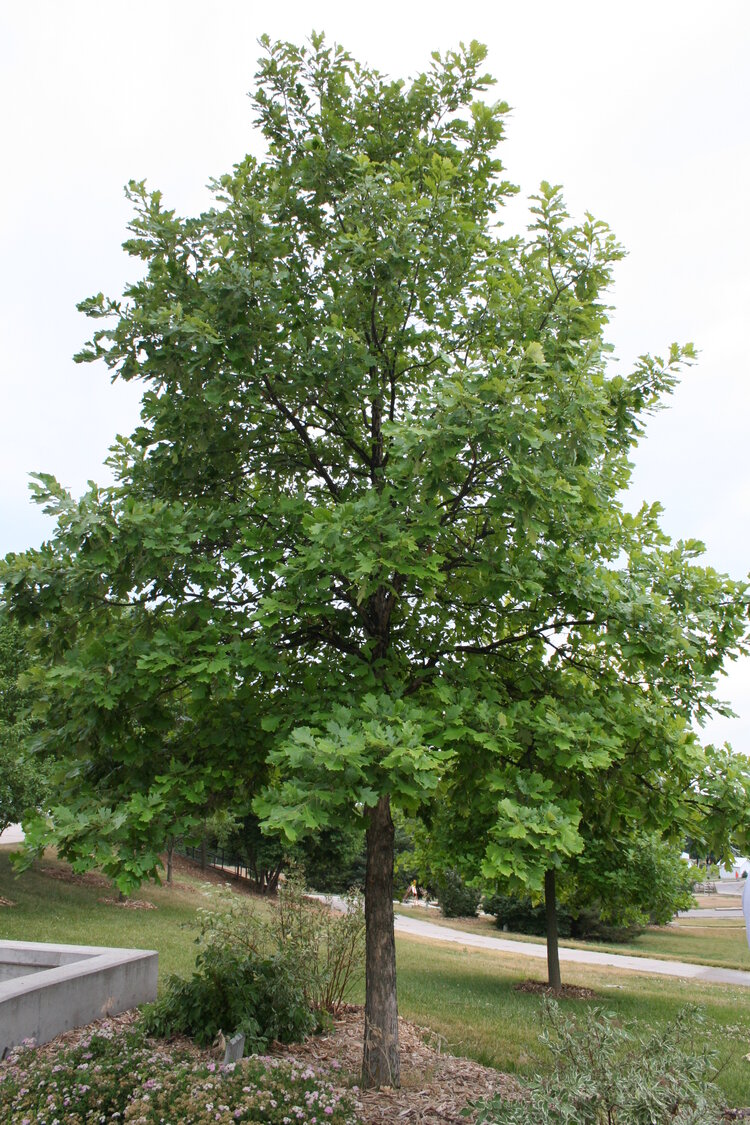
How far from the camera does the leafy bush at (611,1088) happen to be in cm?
406

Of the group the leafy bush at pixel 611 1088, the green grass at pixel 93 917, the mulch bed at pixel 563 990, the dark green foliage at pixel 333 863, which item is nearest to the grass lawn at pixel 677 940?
the dark green foliage at pixel 333 863

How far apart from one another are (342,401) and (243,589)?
169 cm

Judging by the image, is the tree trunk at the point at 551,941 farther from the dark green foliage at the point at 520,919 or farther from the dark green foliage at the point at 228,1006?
the dark green foliage at the point at 520,919

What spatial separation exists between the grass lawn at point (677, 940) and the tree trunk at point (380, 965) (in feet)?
70.2

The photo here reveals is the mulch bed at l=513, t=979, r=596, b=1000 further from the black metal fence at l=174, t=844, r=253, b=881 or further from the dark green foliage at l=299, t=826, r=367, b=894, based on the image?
the black metal fence at l=174, t=844, r=253, b=881

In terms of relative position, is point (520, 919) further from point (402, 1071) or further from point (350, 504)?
point (350, 504)

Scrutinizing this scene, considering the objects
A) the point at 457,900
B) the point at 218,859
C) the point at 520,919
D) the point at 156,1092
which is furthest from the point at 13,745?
the point at 218,859

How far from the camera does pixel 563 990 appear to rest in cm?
1313

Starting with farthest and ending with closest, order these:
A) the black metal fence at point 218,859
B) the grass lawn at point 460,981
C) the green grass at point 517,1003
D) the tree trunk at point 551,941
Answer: the black metal fence at point 218,859 < the tree trunk at point 551,941 < the grass lawn at point 460,981 < the green grass at point 517,1003

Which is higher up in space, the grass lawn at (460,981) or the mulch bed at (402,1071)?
the mulch bed at (402,1071)

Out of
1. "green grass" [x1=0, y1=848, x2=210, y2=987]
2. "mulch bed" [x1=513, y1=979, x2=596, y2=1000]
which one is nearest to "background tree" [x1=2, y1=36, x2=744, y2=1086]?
"green grass" [x1=0, y1=848, x2=210, y2=987]

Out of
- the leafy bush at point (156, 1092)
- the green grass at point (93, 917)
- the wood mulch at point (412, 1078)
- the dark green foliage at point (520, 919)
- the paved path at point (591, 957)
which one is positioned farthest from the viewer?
the dark green foliage at point (520, 919)

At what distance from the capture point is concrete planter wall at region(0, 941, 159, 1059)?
253 inches

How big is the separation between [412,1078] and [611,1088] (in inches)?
104
